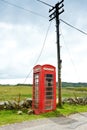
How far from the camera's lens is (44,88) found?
13961 millimetres

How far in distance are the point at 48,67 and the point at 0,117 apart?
13.0 ft

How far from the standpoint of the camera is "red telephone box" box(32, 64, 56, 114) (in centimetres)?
1380

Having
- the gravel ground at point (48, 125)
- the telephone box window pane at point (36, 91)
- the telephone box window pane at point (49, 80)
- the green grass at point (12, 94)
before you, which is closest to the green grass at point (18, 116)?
the gravel ground at point (48, 125)

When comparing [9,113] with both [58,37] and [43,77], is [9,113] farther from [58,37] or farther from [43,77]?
[58,37]

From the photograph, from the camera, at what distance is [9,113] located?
1325cm

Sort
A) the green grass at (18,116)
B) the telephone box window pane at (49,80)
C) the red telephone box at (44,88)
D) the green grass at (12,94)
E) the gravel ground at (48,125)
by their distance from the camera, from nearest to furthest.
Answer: the gravel ground at (48,125) → the green grass at (18,116) → the red telephone box at (44,88) → the telephone box window pane at (49,80) → the green grass at (12,94)

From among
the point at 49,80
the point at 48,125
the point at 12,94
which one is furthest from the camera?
the point at 12,94

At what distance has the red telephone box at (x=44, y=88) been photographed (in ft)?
45.3

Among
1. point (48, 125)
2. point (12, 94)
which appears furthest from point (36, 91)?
point (12, 94)

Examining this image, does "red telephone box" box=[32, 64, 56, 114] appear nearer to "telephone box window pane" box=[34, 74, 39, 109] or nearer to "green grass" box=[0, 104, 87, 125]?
"telephone box window pane" box=[34, 74, 39, 109]

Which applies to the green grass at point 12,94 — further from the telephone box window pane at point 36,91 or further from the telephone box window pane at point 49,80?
the telephone box window pane at point 49,80

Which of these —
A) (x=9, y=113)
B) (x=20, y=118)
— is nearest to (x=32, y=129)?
(x=20, y=118)

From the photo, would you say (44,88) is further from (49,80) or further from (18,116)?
(18,116)

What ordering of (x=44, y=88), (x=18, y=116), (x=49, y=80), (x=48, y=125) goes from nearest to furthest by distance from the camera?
1. (x=48, y=125)
2. (x=18, y=116)
3. (x=44, y=88)
4. (x=49, y=80)
